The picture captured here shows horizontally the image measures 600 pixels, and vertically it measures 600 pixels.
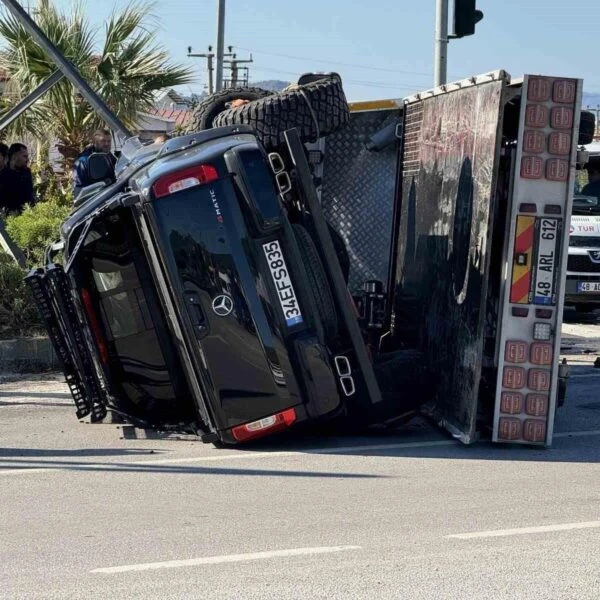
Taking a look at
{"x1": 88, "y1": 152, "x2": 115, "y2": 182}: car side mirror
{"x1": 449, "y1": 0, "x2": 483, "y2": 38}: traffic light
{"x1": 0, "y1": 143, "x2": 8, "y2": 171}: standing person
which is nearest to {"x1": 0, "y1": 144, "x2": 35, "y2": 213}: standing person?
{"x1": 0, "y1": 143, "x2": 8, "y2": 171}: standing person

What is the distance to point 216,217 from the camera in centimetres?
767

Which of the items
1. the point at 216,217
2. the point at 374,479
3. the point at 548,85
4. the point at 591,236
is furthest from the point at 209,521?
the point at 591,236

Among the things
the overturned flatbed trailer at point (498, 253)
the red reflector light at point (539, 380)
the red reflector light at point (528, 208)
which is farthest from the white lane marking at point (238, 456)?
the red reflector light at point (528, 208)

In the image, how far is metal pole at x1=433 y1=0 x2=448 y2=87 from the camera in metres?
14.0

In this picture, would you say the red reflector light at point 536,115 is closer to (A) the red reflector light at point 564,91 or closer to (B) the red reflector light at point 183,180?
(A) the red reflector light at point 564,91

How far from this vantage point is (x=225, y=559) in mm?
5703

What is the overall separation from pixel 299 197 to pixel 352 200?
3434mm

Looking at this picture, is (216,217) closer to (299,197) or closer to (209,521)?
(299,197)

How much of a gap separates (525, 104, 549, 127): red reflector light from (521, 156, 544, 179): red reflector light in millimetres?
215

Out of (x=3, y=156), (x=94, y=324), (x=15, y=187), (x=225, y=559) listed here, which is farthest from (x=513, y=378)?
(x=15, y=187)

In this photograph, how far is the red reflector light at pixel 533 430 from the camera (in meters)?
8.19

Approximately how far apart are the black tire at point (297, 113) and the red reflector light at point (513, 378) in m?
2.17

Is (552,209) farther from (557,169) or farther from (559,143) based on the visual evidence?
(559,143)

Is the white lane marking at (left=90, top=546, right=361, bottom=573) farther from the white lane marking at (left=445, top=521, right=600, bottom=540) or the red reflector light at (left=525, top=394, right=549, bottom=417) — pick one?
the red reflector light at (left=525, top=394, right=549, bottom=417)
